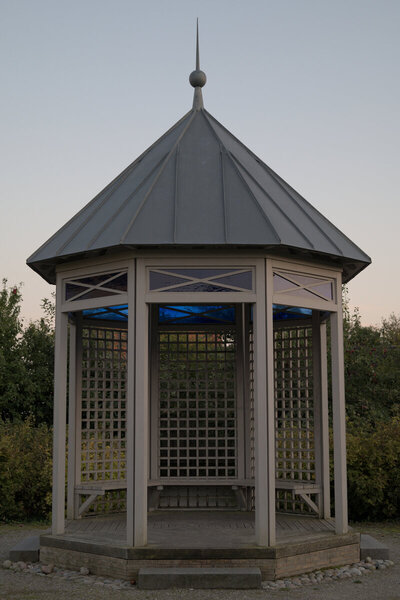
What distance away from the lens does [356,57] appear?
40.2 ft

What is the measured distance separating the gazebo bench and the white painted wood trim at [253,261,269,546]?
1.56m

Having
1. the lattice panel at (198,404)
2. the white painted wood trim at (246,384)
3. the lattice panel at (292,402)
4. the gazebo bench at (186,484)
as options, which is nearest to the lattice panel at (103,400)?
the gazebo bench at (186,484)

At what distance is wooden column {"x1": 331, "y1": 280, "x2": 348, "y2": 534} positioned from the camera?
7.53 meters

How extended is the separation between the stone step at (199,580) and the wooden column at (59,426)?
1584mm

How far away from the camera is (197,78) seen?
9.26m

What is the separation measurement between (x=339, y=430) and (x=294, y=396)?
1.99 meters

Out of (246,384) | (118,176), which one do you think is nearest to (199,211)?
(118,176)

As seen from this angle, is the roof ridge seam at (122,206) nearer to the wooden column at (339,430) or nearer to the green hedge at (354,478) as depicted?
the wooden column at (339,430)

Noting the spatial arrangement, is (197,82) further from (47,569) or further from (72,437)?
(47,569)

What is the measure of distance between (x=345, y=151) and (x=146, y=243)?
8432 mm

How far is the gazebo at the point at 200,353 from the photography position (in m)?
6.83

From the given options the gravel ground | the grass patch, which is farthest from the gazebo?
the grass patch

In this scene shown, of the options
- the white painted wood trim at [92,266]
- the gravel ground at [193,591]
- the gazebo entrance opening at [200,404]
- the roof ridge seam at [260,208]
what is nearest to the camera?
the gravel ground at [193,591]

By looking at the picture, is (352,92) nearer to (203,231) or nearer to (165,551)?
(203,231)
